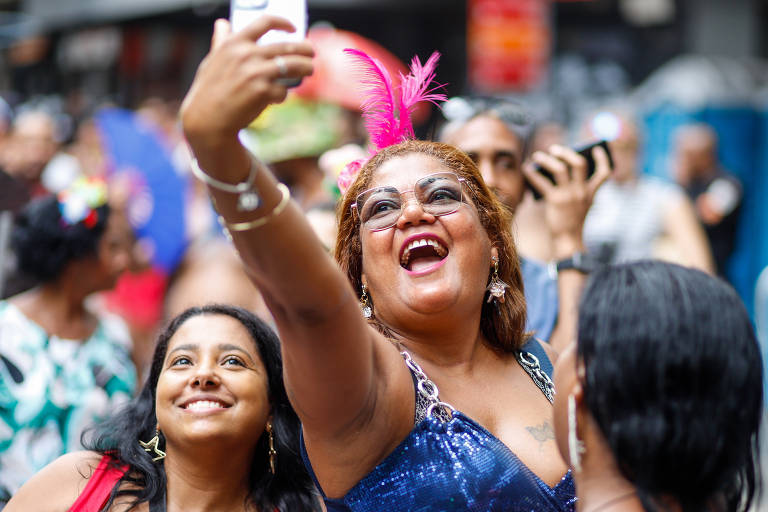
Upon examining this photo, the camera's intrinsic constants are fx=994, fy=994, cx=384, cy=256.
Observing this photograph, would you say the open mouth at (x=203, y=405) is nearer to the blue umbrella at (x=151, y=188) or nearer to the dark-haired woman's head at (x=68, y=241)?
the dark-haired woman's head at (x=68, y=241)

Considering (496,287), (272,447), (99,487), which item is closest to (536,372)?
(496,287)

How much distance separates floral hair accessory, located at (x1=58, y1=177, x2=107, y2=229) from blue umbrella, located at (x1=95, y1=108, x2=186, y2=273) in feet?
3.56

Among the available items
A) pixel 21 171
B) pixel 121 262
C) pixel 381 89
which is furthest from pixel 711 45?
pixel 381 89

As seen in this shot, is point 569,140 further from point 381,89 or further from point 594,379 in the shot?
point 594,379

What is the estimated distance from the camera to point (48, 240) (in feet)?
14.2

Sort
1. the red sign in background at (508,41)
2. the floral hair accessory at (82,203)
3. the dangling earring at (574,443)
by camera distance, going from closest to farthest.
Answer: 1. the dangling earring at (574,443)
2. the floral hair accessory at (82,203)
3. the red sign in background at (508,41)

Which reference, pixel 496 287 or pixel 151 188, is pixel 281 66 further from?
pixel 151 188

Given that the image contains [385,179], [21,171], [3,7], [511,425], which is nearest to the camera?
[511,425]

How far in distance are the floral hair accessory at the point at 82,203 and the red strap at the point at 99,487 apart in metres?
1.81

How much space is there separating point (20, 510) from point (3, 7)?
1377 cm

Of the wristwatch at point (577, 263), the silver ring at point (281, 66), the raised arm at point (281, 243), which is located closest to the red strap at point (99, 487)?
the raised arm at point (281, 243)

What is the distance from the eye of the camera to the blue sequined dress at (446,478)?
2.12 metres

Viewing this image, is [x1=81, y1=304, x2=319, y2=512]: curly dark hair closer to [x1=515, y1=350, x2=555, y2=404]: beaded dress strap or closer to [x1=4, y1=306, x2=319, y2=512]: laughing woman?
[x1=4, y1=306, x2=319, y2=512]: laughing woman

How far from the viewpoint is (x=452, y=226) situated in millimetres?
2510
